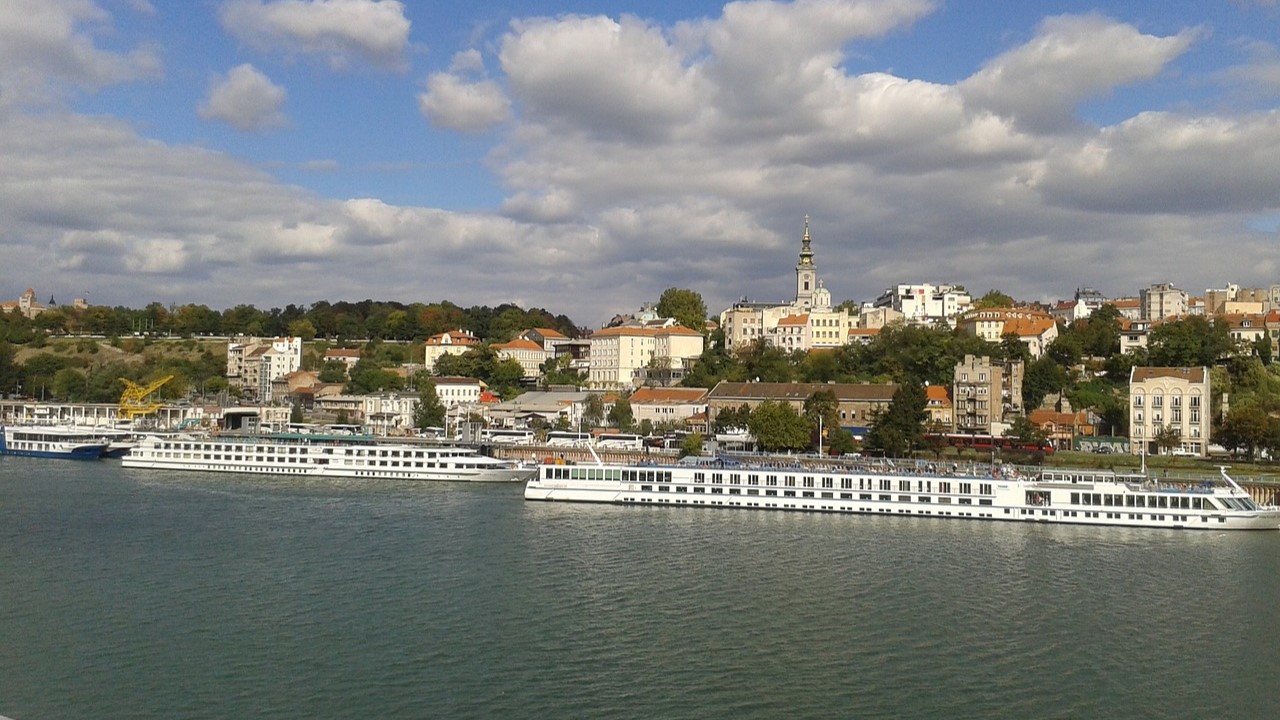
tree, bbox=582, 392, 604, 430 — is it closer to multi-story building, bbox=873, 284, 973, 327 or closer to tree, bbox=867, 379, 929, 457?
tree, bbox=867, 379, 929, 457

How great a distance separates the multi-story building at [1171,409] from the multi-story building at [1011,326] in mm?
16355

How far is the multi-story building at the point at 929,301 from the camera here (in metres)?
91.8

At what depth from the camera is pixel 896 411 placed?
43.2 metres

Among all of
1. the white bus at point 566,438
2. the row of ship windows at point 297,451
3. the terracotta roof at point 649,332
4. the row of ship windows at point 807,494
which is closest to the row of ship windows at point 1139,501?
the row of ship windows at point 807,494

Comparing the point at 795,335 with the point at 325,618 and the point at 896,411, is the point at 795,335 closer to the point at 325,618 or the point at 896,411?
the point at 896,411

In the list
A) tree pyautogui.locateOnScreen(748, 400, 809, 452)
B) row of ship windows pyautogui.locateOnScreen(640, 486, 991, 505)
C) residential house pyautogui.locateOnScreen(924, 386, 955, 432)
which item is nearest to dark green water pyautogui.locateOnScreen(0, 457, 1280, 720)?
row of ship windows pyautogui.locateOnScreen(640, 486, 991, 505)

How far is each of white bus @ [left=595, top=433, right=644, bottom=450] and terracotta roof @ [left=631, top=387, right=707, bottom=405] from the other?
5349mm

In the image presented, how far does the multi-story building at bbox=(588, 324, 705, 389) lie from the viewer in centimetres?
7244

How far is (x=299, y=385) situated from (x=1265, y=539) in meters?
→ 65.7

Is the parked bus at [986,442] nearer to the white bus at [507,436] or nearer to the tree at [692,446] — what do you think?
the tree at [692,446]

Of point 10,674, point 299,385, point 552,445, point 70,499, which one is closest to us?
point 10,674

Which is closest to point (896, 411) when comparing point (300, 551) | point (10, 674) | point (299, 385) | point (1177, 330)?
point (1177, 330)

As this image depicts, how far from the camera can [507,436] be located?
55.7 meters

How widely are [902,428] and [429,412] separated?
3072 cm
